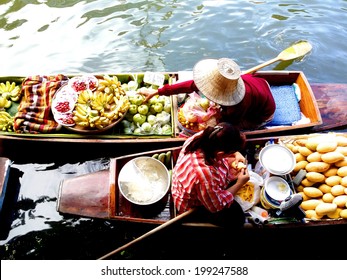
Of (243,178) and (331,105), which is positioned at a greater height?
(243,178)

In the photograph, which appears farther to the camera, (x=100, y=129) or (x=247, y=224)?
(x=100, y=129)

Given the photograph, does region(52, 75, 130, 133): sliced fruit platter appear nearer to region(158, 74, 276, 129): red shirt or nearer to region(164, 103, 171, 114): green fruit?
region(164, 103, 171, 114): green fruit

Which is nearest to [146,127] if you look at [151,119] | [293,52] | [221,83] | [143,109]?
[151,119]

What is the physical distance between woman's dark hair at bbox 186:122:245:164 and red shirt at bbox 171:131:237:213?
0.36 feet

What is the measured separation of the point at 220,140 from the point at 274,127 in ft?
6.57

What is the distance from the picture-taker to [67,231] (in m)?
4.34

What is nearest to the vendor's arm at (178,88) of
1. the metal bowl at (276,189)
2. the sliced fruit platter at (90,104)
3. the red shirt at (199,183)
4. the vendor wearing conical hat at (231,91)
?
the vendor wearing conical hat at (231,91)

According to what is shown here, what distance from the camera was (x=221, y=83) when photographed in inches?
149

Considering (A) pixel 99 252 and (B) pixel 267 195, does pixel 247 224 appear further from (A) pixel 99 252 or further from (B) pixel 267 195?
(A) pixel 99 252

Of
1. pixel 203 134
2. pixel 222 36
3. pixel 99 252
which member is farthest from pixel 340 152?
pixel 222 36

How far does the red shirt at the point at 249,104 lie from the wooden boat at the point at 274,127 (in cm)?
17

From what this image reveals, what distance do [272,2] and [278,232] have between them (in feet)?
18.7

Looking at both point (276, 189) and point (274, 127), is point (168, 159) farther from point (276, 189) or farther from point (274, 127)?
point (274, 127)

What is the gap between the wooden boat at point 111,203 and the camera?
3.52m
